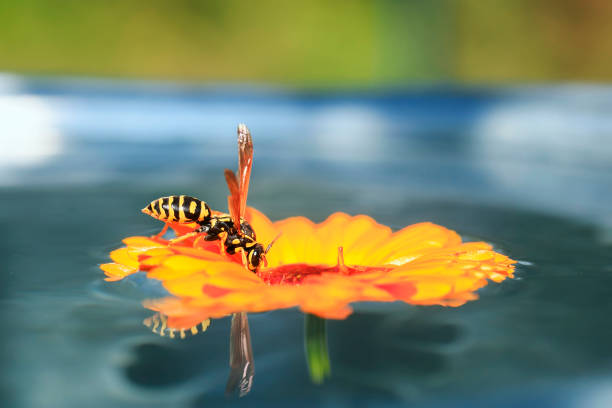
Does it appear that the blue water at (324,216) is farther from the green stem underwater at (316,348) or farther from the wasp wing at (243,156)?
the wasp wing at (243,156)

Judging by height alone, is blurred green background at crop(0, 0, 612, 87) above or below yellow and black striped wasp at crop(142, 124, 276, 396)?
above

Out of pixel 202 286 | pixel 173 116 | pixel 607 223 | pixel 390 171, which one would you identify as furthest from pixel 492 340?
pixel 173 116

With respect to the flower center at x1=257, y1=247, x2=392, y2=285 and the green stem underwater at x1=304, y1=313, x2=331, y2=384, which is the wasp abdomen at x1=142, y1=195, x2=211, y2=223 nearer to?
the flower center at x1=257, y1=247, x2=392, y2=285

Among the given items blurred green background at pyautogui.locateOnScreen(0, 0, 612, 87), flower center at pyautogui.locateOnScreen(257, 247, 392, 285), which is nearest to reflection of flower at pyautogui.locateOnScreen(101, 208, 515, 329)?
flower center at pyautogui.locateOnScreen(257, 247, 392, 285)

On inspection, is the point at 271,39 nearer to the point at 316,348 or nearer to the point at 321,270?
the point at 321,270

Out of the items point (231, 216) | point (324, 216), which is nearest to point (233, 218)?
point (231, 216)

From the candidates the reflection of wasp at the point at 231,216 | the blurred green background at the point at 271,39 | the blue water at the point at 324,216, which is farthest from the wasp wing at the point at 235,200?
the blurred green background at the point at 271,39
